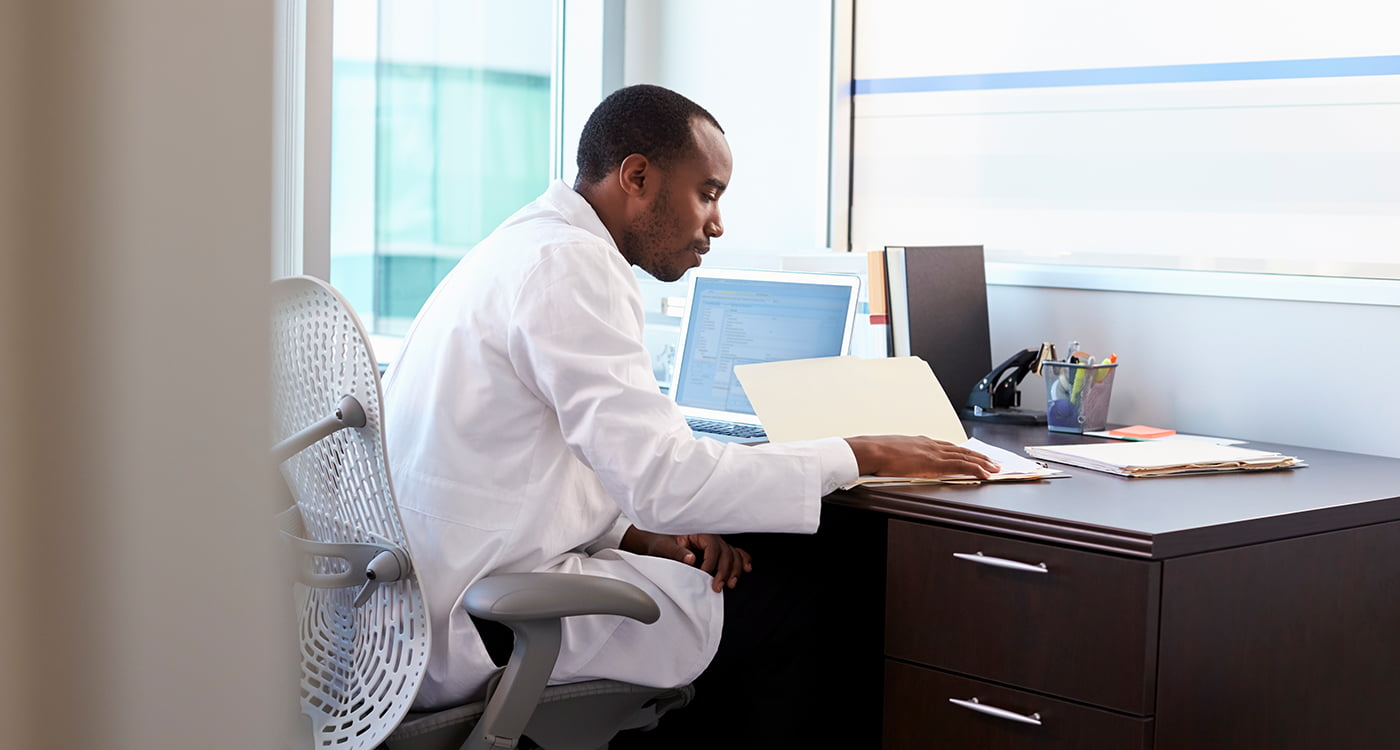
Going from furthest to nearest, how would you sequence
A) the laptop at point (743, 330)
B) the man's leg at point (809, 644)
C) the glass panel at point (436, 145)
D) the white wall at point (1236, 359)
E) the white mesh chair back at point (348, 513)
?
1. the glass panel at point (436, 145)
2. the laptop at point (743, 330)
3. the white wall at point (1236, 359)
4. the man's leg at point (809, 644)
5. the white mesh chair back at point (348, 513)

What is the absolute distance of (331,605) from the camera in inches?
54.3

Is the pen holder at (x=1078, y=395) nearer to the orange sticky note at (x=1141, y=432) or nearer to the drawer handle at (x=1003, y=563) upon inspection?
the orange sticky note at (x=1141, y=432)

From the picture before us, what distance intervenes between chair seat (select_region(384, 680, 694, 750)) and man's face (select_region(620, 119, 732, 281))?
23.3 inches

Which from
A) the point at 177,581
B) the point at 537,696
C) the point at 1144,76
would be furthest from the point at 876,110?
the point at 177,581

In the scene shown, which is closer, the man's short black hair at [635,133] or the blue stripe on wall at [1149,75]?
the man's short black hair at [635,133]

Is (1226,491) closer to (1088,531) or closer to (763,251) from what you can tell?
(1088,531)

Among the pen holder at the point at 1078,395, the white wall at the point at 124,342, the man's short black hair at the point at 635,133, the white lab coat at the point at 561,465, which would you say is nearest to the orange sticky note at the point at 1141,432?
the pen holder at the point at 1078,395

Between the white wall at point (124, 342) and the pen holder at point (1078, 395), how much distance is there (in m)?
2.00

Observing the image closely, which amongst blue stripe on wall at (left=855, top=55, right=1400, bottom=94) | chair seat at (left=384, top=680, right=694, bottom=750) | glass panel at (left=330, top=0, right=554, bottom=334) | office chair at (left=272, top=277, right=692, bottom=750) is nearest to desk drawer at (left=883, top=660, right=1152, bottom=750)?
chair seat at (left=384, top=680, right=694, bottom=750)

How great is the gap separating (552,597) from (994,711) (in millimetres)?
530

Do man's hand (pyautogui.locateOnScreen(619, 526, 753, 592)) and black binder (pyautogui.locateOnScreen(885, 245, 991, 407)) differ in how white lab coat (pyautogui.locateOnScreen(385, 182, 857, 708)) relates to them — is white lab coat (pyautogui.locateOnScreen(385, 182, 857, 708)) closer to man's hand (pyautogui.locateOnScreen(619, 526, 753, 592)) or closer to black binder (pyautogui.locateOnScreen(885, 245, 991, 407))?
man's hand (pyautogui.locateOnScreen(619, 526, 753, 592))

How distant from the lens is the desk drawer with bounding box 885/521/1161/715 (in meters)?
1.35

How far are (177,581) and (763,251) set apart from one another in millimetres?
2668

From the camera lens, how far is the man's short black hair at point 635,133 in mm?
1738
